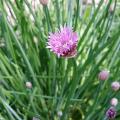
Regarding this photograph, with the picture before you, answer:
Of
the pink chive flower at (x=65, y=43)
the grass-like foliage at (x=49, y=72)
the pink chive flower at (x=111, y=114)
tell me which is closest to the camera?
the pink chive flower at (x=65, y=43)

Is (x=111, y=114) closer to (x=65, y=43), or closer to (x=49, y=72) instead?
(x=65, y=43)

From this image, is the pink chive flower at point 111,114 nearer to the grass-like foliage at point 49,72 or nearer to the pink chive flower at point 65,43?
the grass-like foliage at point 49,72

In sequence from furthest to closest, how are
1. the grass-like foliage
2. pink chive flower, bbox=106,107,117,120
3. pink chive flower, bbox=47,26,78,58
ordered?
1. the grass-like foliage
2. pink chive flower, bbox=106,107,117,120
3. pink chive flower, bbox=47,26,78,58

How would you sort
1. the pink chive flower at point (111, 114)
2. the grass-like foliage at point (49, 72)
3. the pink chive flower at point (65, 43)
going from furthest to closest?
1. the grass-like foliage at point (49, 72)
2. the pink chive flower at point (111, 114)
3. the pink chive flower at point (65, 43)

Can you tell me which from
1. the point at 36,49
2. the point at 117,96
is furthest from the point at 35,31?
the point at 117,96

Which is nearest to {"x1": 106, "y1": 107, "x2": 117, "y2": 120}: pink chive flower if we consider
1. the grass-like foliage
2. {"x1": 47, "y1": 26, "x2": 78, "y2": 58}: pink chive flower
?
the grass-like foliage

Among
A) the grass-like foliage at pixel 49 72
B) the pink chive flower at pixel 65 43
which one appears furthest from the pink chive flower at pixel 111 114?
the pink chive flower at pixel 65 43

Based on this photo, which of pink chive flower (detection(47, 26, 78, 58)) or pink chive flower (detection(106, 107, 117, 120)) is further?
pink chive flower (detection(106, 107, 117, 120))

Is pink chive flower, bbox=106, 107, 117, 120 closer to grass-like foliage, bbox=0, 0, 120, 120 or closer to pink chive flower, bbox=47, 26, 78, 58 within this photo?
grass-like foliage, bbox=0, 0, 120, 120
